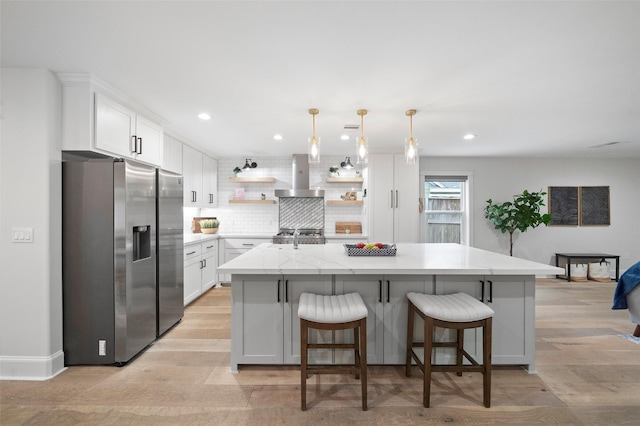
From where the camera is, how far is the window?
5.93m

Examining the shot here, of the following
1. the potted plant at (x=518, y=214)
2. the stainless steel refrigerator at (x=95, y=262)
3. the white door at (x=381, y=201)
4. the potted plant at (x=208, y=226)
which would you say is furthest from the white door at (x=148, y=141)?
the potted plant at (x=518, y=214)

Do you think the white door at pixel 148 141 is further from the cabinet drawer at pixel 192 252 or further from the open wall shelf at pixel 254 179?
the open wall shelf at pixel 254 179

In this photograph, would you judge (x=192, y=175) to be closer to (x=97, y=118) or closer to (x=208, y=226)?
(x=208, y=226)

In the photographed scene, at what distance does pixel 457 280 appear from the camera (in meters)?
2.36

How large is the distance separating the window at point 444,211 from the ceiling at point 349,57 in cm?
246

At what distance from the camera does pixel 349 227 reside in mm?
5527

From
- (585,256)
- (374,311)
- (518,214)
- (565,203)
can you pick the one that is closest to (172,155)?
(374,311)

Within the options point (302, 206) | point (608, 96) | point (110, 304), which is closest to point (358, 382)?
point (110, 304)

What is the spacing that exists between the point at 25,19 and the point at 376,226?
14.5 feet

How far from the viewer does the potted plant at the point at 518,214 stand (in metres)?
5.25

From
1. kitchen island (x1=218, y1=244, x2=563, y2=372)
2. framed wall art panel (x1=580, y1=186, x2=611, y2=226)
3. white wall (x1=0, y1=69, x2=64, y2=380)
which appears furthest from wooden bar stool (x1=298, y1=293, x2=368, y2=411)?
framed wall art panel (x1=580, y1=186, x2=611, y2=226)

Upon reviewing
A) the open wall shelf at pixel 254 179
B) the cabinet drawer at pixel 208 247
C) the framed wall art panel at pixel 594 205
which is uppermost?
the open wall shelf at pixel 254 179

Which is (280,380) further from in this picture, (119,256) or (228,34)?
(228,34)

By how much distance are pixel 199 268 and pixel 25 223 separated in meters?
2.28
